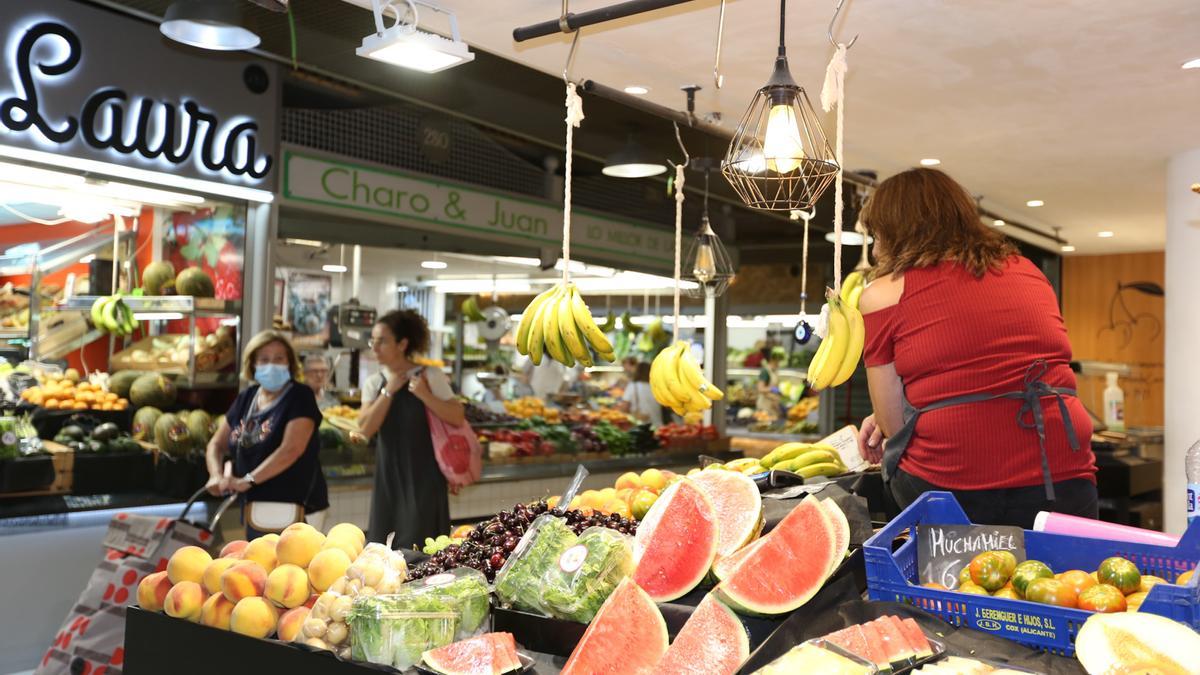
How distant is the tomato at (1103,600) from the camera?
1.75 m

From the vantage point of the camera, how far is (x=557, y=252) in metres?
7.62

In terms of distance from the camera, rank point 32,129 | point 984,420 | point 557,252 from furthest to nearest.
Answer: point 557,252 < point 32,129 < point 984,420

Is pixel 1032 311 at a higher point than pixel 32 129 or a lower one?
lower

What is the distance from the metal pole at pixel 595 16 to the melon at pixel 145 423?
301 cm

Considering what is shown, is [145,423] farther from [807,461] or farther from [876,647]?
[876,647]

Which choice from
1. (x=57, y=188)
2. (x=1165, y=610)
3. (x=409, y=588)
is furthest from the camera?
(x=57, y=188)

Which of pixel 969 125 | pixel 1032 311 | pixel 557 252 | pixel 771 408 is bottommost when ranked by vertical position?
pixel 771 408

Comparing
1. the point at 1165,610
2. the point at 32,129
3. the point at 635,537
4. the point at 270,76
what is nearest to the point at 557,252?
the point at 270,76

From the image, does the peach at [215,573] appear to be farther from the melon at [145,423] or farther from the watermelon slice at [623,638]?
the melon at [145,423]

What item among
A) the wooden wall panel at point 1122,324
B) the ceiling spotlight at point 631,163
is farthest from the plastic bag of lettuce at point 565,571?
the wooden wall panel at point 1122,324

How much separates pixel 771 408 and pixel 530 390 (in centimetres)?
343

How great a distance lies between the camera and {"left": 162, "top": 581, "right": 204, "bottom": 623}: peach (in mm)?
2080

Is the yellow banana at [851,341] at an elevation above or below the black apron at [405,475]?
above

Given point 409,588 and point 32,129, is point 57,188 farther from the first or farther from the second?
point 409,588
